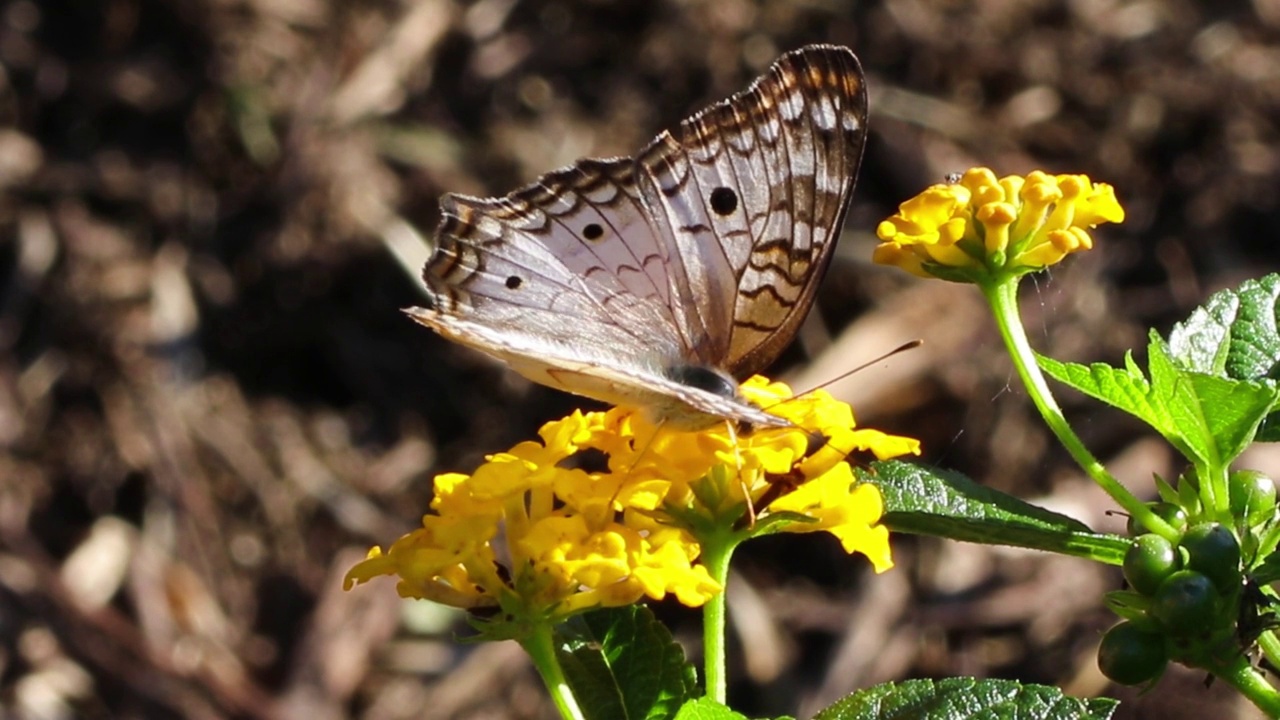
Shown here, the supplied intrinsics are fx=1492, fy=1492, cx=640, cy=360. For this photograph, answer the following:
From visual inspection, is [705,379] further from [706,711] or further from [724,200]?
[706,711]

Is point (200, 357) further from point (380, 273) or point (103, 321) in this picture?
point (380, 273)

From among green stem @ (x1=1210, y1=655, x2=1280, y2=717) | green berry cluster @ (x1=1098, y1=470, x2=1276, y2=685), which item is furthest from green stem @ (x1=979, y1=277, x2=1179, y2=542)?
green stem @ (x1=1210, y1=655, x2=1280, y2=717)

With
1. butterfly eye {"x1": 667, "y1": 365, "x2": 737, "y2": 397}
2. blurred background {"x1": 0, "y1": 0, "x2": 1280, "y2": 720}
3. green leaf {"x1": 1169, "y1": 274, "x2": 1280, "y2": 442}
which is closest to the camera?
green leaf {"x1": 1169, "y1": 274, "x2": 1280, "y2": 442}

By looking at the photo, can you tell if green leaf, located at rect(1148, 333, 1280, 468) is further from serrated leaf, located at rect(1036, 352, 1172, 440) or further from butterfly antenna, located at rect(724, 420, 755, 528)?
butterfly antenna, located at rect(724, 420, 755, 528)

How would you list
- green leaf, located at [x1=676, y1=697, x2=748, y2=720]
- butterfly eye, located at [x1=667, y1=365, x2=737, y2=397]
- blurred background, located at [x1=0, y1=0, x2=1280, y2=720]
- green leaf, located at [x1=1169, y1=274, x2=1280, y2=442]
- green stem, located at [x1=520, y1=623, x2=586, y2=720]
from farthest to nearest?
blurred background, located at [x1=0, y1=0, x2=1280, y2=720]
butterfly eye, located at [x1=667, y1=365, x2=737, y2=397]
green leaf, located at [x1=1169, y1=274, x2=1280, y2=442]
green stem, located at [x1=520, y1=623, x2=586, y2=720]
green leaf, located at [x1=676, y1=697, x2=748, y2=720]

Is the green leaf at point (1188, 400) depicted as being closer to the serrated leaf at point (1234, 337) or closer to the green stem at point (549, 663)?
the serrated leaf at point (1234, 337)

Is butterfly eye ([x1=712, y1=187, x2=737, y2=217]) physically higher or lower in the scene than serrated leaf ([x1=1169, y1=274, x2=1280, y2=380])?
higher

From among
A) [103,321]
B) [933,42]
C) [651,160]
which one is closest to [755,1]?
[933,42]
